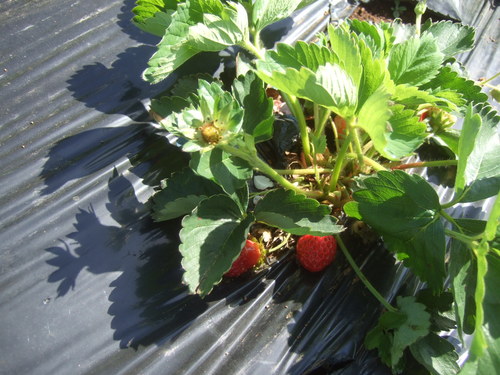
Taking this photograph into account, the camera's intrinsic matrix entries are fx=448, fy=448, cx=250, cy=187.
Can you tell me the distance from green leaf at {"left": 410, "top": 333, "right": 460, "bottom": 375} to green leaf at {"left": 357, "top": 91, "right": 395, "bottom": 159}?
371mm

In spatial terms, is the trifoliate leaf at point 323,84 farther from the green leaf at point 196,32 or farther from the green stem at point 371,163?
the green stem at point 371,163

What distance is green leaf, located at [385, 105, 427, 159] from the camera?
2.37 feet

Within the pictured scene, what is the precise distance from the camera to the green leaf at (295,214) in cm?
75

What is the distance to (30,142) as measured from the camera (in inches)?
38.4

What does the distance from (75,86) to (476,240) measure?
92cm

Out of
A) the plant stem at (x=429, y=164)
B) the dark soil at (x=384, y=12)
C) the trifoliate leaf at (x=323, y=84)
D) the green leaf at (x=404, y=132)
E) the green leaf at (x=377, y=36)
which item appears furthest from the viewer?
the dark soil at (x=384, y=12)

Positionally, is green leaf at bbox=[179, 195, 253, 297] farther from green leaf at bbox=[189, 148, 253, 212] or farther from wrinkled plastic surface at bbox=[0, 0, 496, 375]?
wrinkled plastic surface at bbox=[0, 0, 496, 375]

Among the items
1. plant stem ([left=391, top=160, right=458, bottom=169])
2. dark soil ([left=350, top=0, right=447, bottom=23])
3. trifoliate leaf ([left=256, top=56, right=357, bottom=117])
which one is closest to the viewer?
trifoliate leaf ([left=256, top=56, right=357, bottom=117])

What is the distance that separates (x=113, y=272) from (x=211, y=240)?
215 millimetres

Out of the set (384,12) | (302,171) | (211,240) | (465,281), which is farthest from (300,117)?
(384,12)

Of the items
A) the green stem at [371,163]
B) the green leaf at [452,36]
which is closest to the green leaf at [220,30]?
the green stem at [371,163]

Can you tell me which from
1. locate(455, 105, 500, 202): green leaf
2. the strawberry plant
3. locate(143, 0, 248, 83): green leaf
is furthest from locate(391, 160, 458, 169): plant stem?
locate(143, 0, 248, 83): green leaf

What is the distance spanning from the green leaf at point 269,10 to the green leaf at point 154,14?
18cm

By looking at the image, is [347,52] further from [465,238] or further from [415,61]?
[465,238]
